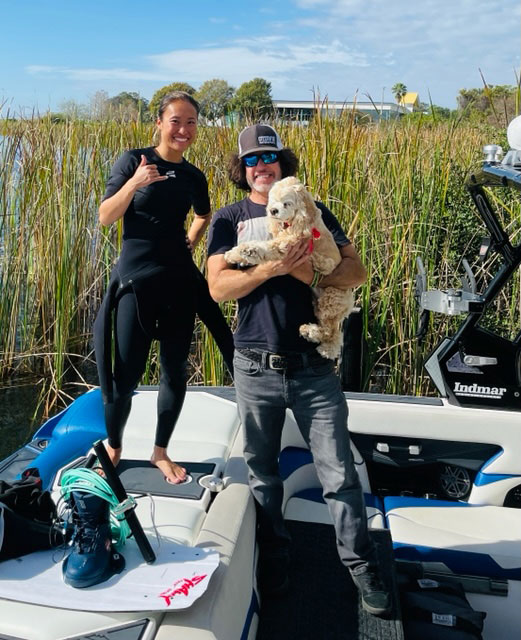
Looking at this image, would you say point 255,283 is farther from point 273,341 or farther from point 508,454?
point 508,454

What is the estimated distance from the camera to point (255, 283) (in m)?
1.61

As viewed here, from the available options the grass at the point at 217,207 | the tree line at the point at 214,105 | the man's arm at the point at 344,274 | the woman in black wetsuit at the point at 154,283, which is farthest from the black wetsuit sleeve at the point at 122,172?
the tree line at the point at 214,105

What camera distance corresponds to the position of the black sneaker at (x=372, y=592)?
5.40ft

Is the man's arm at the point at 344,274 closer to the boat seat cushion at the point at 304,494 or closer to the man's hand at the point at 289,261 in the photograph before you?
the man's hand at the point at 289,261

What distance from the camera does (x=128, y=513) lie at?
1455mm

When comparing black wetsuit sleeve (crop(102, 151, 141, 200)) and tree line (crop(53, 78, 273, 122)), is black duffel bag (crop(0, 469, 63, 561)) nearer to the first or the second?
black wetsuit sleeve (crop(102, 151, 141, 200))

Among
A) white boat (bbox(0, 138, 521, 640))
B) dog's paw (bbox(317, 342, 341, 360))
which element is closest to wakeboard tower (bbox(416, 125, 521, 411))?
white boat (bbox(0, 138, 521, 640))

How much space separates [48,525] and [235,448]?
0.79 meters

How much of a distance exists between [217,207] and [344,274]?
202 cm

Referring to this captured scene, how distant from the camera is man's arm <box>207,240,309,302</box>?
159cm

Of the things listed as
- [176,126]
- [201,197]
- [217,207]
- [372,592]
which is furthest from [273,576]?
[217,207]

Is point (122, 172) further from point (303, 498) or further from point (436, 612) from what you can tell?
point (436, 612)

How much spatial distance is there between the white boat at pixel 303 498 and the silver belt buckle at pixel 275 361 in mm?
423

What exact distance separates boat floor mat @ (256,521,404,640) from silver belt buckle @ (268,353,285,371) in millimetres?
660
